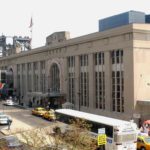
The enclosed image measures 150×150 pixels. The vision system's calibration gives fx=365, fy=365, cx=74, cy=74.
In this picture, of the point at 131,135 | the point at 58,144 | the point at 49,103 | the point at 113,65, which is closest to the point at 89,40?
the point at 113,65

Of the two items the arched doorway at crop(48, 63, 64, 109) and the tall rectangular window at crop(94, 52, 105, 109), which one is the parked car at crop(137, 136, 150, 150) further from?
the arched doorway at crop(48, 63, 64, 109)

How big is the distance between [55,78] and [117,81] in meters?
24.0

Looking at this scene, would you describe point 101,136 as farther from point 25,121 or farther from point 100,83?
point 100,83

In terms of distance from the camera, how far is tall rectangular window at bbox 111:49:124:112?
49.0 metres

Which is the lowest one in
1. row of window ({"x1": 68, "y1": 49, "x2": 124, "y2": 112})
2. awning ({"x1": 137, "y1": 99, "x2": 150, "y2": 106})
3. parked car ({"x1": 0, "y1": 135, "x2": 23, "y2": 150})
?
parked car ({"x1": 0, "y1": 135, "x2": 23, "y2": 150})

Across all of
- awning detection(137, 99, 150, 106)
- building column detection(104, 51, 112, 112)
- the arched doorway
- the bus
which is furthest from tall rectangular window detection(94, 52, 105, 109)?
the bus

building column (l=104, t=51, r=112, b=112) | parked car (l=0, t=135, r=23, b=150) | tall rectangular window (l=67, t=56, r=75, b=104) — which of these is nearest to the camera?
parked car (l=0, t=135, r=23, b=150)

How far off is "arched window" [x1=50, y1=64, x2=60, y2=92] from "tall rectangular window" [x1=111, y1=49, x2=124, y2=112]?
21.2 metres

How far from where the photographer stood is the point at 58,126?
3631 centimetres

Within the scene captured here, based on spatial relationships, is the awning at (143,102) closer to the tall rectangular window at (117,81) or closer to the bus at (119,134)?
the tall rectangular window at (117,81)

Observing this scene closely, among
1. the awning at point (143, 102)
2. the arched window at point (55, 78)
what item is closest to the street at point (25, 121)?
the awning at point (143, 102)

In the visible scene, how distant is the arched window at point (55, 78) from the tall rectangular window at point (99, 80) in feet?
53.1

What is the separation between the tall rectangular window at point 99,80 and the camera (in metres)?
53.5

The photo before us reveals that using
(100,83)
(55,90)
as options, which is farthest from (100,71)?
(55,90)
